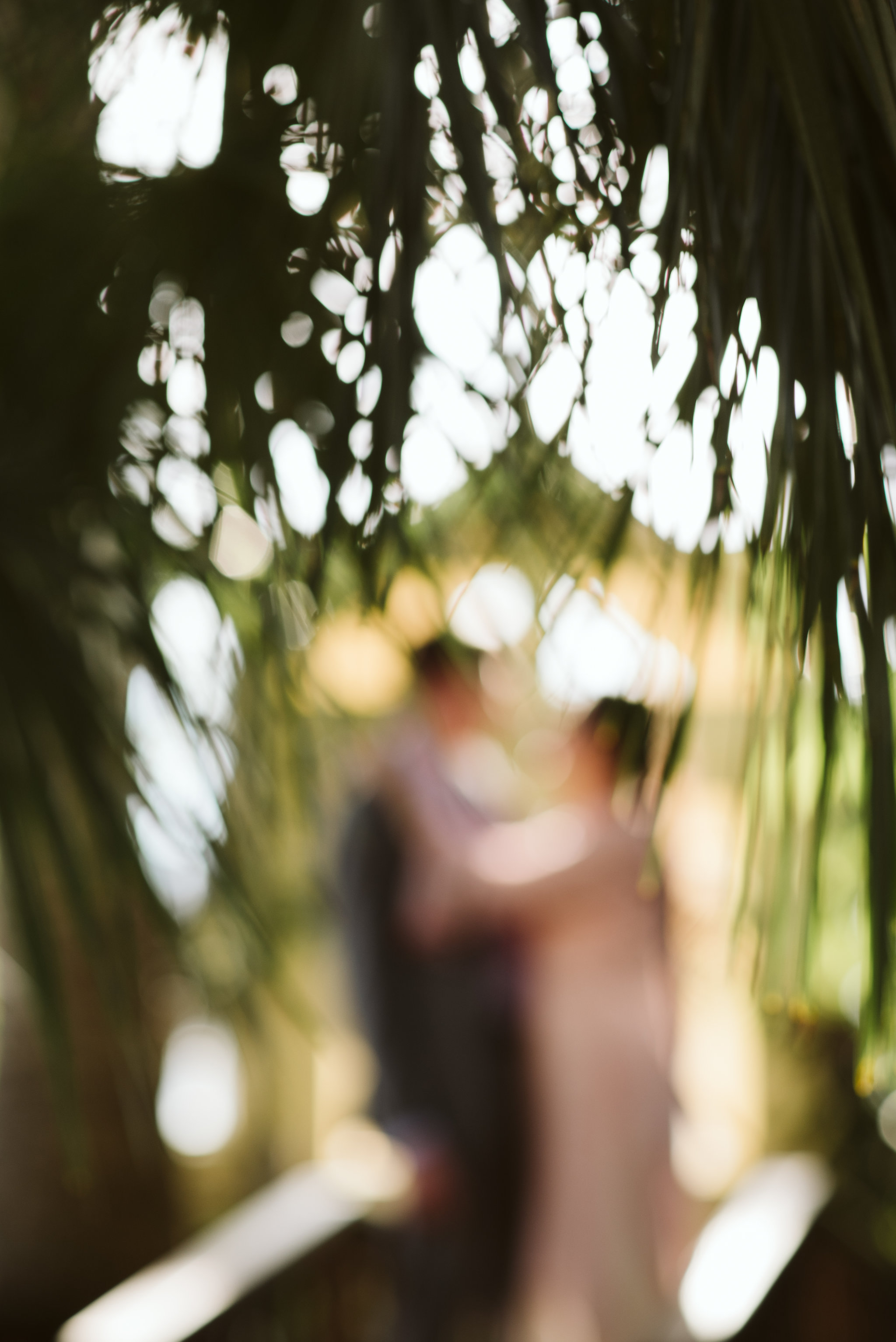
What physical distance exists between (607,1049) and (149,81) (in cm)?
143

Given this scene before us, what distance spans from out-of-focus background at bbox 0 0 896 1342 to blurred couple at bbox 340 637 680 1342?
712 millimetres

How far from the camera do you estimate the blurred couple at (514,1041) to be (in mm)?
1528

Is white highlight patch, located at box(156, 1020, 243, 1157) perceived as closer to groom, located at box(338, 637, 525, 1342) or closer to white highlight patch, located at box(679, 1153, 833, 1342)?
groom, located at box(338, 637, 525, 1342)

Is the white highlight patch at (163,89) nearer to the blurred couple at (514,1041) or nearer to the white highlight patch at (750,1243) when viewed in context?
the blurred couple at (514,1041)

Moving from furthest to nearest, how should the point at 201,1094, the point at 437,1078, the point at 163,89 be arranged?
the point at 201,1094
the point at 437,1078
the point at 163,89

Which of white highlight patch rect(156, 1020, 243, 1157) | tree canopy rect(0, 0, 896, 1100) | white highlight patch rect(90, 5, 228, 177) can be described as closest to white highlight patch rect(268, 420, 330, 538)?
tree canopy rect(0, 0, 896, 1100)

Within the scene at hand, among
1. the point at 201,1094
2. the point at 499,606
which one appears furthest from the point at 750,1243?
the point at 201,1094

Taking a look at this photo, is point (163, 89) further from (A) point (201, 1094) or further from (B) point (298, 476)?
(A) point (201, 1094)

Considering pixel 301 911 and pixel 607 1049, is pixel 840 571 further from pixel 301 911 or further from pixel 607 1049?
pixel 301 911

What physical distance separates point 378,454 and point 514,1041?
1.46 meters

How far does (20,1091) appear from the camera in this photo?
1821 millimetres

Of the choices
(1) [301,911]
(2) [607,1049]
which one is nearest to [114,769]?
(2) [607,1049]

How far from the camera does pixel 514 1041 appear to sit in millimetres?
1632

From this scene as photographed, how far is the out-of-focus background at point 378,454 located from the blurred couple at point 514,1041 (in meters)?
0.71
